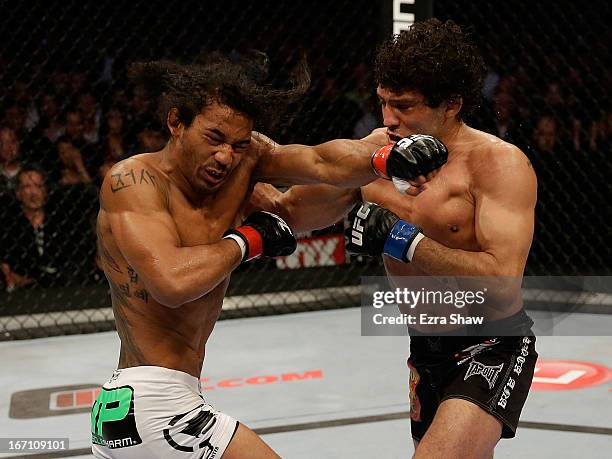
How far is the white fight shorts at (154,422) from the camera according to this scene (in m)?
1.73

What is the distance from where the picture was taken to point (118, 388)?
1773 millimetres

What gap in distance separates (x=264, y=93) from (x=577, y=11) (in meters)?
4.32

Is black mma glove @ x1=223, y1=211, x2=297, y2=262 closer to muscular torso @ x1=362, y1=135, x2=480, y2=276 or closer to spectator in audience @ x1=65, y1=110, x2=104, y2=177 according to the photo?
muscular torso @ x1=362, y1=135, x2=480, y2=276

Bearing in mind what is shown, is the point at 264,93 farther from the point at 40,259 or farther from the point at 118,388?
the point at 40,259

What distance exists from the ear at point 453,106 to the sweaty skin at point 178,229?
304 mm

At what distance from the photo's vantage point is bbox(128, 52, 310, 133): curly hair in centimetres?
183

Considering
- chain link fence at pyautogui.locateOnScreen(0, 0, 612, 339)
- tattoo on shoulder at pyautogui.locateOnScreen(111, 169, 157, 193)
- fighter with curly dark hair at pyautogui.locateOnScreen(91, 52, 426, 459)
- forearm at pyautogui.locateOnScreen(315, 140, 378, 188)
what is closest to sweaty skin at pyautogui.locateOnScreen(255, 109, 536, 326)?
forearm at pyautogui.locateOnScreen(315, 140, 378, 188)

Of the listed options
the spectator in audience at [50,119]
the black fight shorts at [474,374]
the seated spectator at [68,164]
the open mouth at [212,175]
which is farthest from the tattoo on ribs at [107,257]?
the spectator in audience at [50,119]

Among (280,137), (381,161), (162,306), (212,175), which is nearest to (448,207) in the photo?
(381,161)

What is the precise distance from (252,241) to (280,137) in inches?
105

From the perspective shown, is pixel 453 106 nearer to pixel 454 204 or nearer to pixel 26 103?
pixel 454 204

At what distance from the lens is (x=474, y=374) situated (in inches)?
77.7

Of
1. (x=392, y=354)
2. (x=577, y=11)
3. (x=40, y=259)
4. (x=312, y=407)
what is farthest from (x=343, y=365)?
(x=577, y=11)

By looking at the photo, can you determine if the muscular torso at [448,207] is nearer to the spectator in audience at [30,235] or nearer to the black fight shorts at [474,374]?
the black fight shorts at [474,374]
